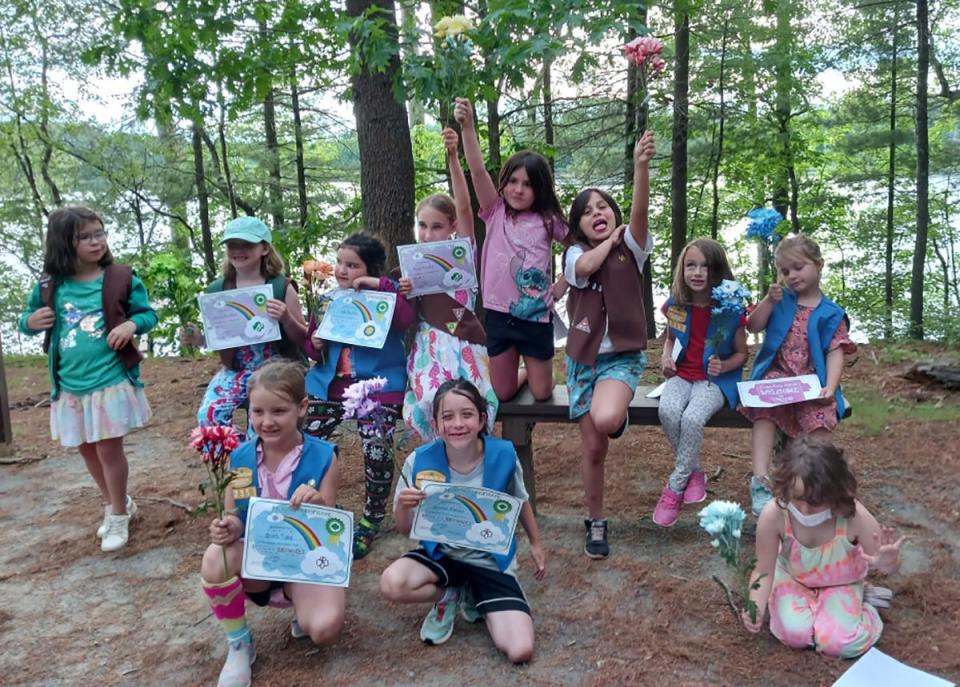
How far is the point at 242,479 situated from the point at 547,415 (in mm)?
1542

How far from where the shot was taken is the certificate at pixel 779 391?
3.29m

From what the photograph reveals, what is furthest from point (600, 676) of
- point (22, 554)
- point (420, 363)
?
point (22, 554)

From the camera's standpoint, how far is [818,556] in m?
2.60

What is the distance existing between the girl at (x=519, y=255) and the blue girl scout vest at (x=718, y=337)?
2.05 ft

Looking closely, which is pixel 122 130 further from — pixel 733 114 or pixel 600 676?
pixel 600 676

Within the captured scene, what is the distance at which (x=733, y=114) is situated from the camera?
35.6ft

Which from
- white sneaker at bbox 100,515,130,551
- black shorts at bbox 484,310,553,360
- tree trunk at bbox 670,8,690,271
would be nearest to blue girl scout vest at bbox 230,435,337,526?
black shorts at bbox 484,310,553,360

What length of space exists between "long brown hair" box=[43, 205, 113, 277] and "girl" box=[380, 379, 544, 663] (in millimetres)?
2128

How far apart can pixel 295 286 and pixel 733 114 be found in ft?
29.9

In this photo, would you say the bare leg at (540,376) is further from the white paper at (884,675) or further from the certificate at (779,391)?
the white paper at (884,675)

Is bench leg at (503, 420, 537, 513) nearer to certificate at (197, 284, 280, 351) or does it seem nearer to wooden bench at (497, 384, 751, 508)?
wooden bench at (497, 384, 751, 508)

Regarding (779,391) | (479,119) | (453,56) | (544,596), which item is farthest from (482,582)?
(479,119)

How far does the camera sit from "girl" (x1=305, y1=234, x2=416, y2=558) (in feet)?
11.7

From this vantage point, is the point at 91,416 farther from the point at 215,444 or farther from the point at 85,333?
the point at 215,444
